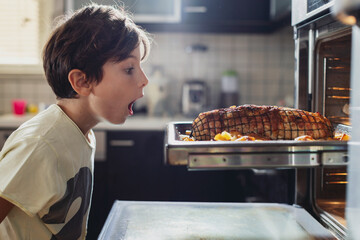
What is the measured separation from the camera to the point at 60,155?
93 centimetres

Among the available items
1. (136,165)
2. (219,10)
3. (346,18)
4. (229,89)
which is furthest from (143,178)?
(346,18)

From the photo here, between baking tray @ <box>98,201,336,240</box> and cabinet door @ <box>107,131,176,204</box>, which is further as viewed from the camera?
cabinet door @ <box>107,131,176,204</box>

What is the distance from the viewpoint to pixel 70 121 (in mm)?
1022

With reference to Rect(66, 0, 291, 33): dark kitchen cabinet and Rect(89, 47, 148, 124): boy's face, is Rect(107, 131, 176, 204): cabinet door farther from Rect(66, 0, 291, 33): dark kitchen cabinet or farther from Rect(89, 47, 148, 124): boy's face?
Rect(89, 47, 148, 124): boy's face

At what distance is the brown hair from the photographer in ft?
3.40

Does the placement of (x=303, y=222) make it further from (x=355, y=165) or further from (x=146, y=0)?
(x=146, y=0)

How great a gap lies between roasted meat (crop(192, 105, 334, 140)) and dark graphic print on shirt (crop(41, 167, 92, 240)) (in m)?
0.32

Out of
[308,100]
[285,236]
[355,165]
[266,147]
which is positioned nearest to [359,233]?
[355,165]

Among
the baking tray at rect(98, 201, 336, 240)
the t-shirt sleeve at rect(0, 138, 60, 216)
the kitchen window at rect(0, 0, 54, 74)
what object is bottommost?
the baking tray at rect(98, 201, 336, 240)

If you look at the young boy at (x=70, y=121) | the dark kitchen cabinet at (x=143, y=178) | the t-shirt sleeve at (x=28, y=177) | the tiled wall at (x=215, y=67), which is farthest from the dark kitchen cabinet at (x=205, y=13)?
the t-shirt sleeve at (x=28, y=177)

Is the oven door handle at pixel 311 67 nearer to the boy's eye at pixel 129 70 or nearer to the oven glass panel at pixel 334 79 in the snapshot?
the oven glass panel at pixel 334 79

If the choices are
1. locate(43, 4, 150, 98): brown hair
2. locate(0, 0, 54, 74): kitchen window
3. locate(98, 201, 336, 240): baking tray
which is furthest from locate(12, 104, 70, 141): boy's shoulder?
locate(0, 0, 54, 74): kitchen window

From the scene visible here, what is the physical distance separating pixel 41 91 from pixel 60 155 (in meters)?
2.32

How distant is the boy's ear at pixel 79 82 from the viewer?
1055mm
